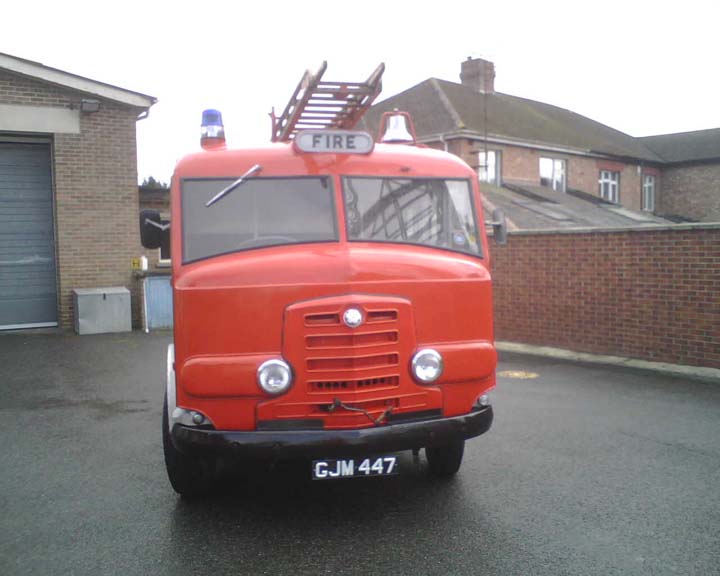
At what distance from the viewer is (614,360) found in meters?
11.0

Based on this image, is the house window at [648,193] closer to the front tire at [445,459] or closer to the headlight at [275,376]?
the front tire at [445,459]

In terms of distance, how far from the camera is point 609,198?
3347 cm

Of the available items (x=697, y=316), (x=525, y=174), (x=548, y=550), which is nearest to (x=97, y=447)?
(x=548, y=550)

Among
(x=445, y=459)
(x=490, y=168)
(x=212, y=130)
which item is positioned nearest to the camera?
(x=212, y=130)

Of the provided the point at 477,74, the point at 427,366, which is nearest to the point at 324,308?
the point at 427,366

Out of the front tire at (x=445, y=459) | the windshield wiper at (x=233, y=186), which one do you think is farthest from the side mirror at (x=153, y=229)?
the front tire at (x=445, y=459)

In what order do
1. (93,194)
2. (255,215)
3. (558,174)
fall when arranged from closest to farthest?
(255,215) → (93,194) → (558,174)

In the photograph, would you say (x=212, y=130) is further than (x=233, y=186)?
Yes

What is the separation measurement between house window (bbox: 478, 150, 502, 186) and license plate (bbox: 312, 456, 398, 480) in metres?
23.1

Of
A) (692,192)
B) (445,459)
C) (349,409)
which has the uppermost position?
(692,192)

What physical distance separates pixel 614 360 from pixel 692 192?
29.5m

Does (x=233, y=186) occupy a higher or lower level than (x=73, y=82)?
lower

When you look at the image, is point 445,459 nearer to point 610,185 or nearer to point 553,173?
point 553,173

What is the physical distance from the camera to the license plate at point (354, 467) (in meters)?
4.23
